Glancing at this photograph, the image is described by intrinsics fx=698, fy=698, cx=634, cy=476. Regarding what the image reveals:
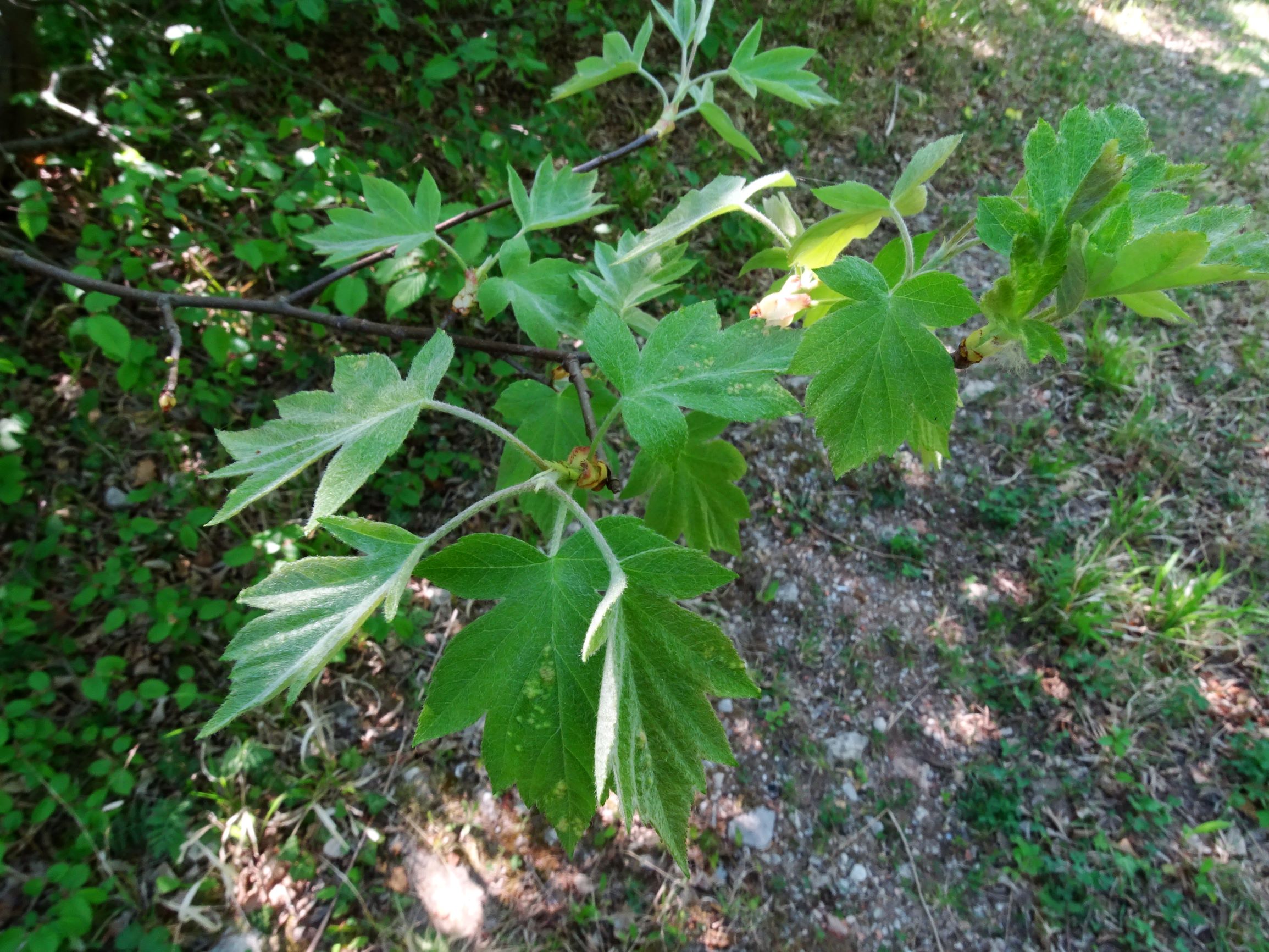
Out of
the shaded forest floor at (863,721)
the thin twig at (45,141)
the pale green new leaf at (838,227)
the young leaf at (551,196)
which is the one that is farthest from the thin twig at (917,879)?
the thin twig at (45,141)

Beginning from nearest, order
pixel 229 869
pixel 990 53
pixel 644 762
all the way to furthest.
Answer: pixel 644 762
pixel 229 869
pixel 990 53

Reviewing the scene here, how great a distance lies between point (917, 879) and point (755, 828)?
0.51 metres

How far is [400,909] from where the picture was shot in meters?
1.93

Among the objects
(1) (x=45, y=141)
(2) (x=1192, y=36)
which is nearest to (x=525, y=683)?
(1) (x=45, y=141)

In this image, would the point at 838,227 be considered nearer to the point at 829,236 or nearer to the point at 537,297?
the point at 829,236

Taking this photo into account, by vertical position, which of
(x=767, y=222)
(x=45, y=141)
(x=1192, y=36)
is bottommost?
(x=45, y=141)

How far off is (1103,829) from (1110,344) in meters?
2.04

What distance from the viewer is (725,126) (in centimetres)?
128

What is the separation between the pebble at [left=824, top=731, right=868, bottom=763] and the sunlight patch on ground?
16.8ft

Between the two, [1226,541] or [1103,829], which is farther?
[1226,541]

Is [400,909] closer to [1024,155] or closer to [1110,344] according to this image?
[1024,155]

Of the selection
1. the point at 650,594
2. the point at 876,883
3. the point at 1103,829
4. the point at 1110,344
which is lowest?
the point at 876,883

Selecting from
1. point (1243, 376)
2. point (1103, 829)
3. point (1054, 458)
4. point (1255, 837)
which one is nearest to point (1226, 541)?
point (1054, 458)

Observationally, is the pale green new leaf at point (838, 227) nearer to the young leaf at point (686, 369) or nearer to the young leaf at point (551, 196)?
the young leaf at point (686, 369)
